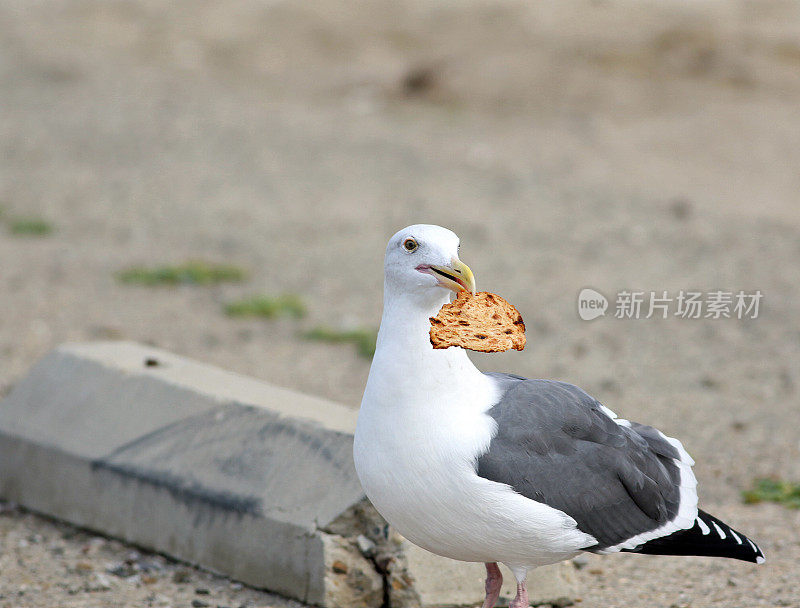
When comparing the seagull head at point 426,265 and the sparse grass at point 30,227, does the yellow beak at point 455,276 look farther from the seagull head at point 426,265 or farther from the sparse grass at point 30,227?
the sparse grass at point 30,227

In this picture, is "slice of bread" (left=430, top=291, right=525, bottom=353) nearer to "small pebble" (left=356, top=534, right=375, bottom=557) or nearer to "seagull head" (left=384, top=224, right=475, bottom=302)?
"seagull head" (left=384, top=224, right=475, bottom=302)

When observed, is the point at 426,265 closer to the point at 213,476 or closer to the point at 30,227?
the point at 213,476

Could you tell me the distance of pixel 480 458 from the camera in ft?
11.1

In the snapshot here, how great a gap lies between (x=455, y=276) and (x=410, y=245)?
0.18m

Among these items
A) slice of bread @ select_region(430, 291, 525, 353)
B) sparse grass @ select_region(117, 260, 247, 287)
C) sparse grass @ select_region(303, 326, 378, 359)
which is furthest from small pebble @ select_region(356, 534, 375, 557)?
sparse grass @ select_region(117, 260, 247, 287)

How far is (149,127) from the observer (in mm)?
13297

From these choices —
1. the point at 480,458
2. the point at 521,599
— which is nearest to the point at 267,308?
the point at 521,599

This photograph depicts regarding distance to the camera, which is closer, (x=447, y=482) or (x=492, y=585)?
(x=447, y=482)

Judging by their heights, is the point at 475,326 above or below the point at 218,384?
above

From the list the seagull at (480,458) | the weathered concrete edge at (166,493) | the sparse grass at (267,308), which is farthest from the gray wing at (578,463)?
the sparse grass at (267,308)

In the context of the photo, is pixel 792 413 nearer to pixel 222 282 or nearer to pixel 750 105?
pixel 222 282

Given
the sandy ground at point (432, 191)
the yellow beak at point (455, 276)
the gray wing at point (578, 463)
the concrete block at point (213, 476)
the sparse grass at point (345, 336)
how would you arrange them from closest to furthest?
the yellow beak at point (455, 276), the gray wing at point (578, 463), the concrete block at point (213, 476), the sandy ground at point (432, 191), the sparse grass at point (345, 336)

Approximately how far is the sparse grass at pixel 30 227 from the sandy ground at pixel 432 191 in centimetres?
19

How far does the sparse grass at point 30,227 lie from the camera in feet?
33.8
